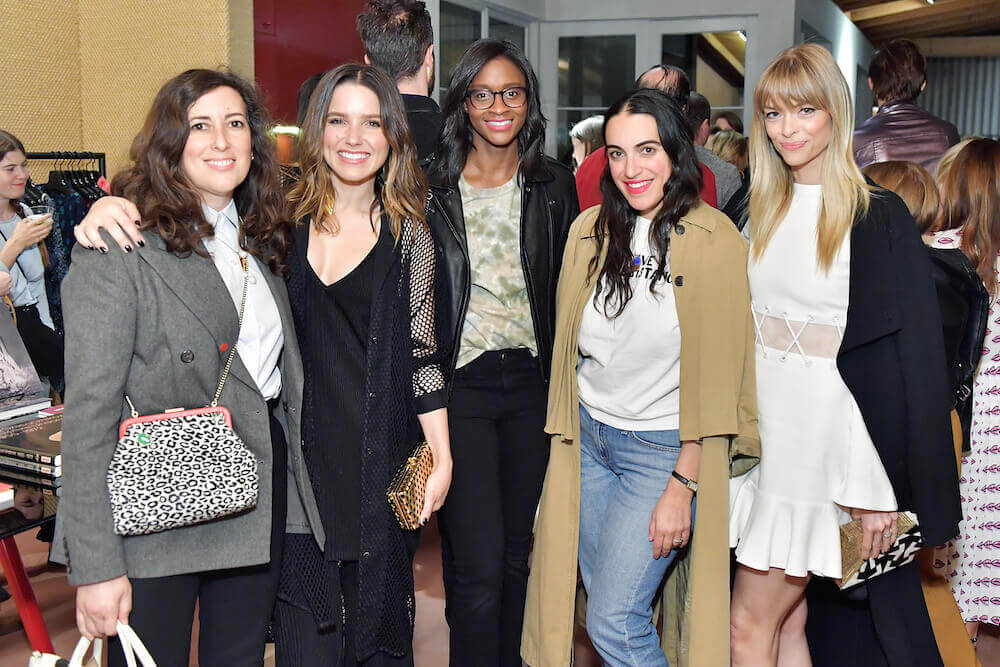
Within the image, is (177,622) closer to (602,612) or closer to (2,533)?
(2,533)

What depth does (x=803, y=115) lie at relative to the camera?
2180mm

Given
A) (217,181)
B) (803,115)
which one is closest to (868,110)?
(803,115)

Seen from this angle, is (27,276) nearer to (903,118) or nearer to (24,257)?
(24,257)

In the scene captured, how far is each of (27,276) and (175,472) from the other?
3.09 m

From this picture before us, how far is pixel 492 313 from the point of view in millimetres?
2406

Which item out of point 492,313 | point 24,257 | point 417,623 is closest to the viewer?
point 492,313

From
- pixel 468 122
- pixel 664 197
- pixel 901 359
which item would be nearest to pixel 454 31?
pixel 468 122

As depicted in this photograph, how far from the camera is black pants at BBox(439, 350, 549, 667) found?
2398 mm

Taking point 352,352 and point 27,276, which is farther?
point 27,276

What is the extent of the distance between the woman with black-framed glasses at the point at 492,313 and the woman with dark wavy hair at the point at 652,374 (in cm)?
12

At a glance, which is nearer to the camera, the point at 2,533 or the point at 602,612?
the point at 2,533

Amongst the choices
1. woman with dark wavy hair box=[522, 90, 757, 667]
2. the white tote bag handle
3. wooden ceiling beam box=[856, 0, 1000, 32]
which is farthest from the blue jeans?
wooden ceiling beam box=[856, 0, 1000, 32]

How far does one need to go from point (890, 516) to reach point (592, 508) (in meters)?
0.76

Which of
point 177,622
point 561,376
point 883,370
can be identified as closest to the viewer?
point 177,622
